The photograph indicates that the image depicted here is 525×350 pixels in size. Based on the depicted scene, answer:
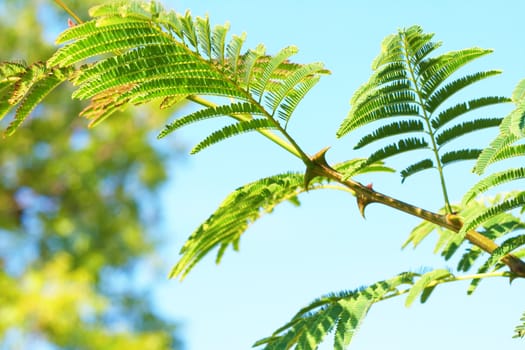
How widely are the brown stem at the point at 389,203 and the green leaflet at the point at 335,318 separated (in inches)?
5.8

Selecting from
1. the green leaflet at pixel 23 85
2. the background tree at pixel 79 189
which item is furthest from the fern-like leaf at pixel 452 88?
the background tree at pixel 79 189

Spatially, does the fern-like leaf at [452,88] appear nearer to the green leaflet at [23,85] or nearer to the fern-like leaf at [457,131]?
the fern-like leaf at [457,131]

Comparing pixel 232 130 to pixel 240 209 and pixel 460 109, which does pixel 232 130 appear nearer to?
pixel 240 209

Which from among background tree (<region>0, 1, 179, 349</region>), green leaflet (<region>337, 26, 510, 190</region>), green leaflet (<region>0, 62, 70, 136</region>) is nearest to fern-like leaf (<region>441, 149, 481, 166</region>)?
green leaflet (<region>337, 26, 510, 190</region>)

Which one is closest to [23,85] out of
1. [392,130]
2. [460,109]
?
[392,130]

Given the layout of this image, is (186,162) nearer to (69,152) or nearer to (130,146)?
(130,146)

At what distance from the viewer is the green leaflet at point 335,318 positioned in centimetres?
128

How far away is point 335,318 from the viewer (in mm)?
1312

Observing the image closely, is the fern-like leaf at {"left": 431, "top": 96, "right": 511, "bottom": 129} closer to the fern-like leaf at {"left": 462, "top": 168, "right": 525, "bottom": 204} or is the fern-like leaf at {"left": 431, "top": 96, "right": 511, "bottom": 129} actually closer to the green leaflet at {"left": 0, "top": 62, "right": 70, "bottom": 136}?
the fern-like leaf at {"left": 462, "top": 168, "right": 525, "bottom": 204}

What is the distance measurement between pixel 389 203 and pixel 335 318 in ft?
0.79

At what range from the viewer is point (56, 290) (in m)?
12.7

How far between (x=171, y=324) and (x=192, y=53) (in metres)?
15.2

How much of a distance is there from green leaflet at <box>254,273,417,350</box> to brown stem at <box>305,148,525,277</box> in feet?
0.48

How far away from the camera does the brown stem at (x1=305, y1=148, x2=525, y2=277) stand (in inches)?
52.8
